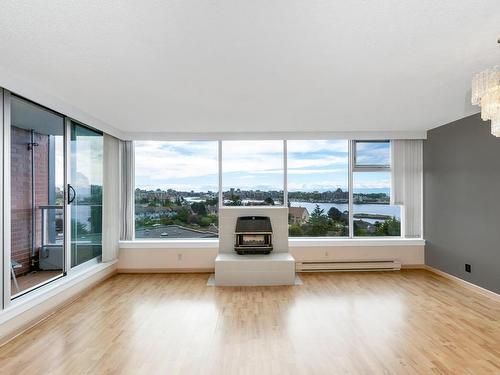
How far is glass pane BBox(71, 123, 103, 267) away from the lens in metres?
4.02

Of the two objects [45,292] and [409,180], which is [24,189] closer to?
[45,292]

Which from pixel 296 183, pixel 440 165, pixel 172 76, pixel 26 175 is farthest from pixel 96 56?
pixel 440 165

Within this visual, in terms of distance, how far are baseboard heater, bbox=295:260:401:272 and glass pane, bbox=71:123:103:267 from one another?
3.31 metres

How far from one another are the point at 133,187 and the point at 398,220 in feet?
15.9

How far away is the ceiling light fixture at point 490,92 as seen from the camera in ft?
6.32

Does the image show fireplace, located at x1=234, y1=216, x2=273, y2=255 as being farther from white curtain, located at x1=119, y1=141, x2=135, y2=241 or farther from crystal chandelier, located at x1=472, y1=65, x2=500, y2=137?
crystal chandelier, located at x1=472, y1=65, x2=500, y2=137

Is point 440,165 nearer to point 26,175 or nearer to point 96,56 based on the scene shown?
point 96,56

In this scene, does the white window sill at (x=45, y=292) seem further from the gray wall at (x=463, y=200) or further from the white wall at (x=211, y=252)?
the gray wall at (x=463, y=200)

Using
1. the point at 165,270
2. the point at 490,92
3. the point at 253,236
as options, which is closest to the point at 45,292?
the point at 165,270

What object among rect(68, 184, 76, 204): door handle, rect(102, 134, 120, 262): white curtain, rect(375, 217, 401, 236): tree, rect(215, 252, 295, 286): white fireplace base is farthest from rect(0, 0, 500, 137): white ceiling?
rect(375, 217, 401, 236): tree

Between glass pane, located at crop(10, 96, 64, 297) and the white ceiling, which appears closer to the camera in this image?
the white ceiling

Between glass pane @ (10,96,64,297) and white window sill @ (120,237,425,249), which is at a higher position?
glass pane @ (10,96,64,297)

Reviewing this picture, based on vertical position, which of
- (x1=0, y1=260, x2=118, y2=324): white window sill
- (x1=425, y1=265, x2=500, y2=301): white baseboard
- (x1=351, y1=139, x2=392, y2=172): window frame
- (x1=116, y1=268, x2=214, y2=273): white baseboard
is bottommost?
(x1=116, y1=268, x2=214, y2=273): white baseboard

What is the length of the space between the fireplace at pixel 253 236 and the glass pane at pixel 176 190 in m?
0.67
